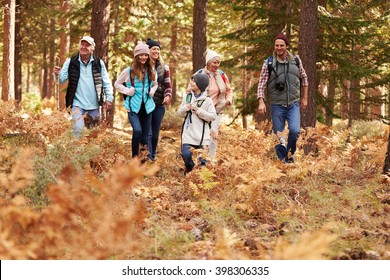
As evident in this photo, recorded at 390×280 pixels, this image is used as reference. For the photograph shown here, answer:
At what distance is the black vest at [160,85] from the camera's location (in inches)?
379

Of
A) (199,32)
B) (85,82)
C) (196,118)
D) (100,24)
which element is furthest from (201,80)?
(199,32)

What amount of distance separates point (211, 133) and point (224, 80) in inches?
67.0

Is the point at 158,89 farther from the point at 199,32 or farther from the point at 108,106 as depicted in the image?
the point at 199,32

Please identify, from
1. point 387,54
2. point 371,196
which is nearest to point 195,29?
point 387,54

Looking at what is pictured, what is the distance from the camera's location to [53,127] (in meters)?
8.43

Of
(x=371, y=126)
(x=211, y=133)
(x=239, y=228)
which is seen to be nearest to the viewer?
(x=239, y=228)

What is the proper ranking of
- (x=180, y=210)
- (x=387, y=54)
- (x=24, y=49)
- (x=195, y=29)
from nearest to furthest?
(x=180, y=210)
(x=387, y=54)
(x=195, y=29)
(x=24, y=49)

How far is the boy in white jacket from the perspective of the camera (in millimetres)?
8203

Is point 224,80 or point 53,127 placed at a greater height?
point 224,80

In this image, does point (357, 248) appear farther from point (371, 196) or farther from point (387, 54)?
point (387, 54)

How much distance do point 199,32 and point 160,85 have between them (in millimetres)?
5615

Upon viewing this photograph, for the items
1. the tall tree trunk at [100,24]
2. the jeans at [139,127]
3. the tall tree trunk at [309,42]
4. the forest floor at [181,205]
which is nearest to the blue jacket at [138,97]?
the jeans at [139,127]

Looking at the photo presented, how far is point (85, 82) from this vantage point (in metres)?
8.95

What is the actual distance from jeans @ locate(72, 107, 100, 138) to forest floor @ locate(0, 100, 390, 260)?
0.22 m
